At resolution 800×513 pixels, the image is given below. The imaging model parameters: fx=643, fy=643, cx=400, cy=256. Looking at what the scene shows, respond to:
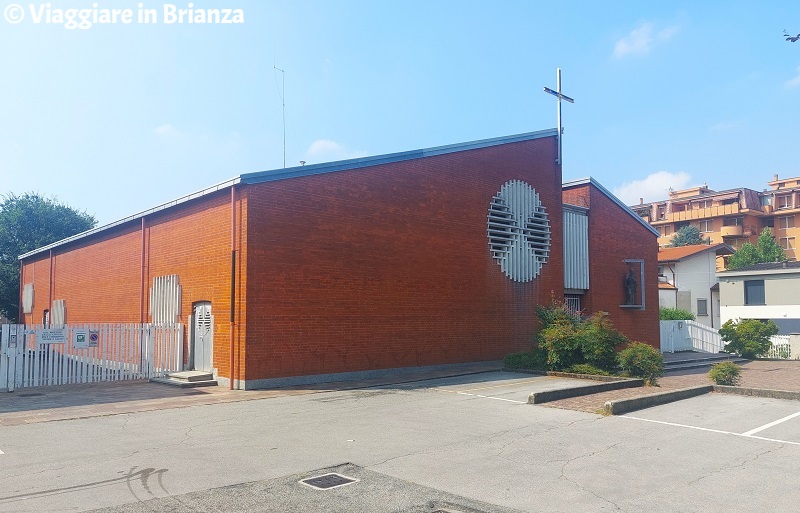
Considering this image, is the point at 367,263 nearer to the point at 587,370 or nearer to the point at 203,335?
the point at 203,335

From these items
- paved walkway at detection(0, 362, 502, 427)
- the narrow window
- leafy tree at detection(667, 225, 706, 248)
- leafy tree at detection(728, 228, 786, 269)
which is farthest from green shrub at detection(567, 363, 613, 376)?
leafy tree at detection(667, 225, 706, 248)

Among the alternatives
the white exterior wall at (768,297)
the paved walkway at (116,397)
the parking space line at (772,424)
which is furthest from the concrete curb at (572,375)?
the white exterior wall at (768,297)

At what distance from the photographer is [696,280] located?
1938 inches

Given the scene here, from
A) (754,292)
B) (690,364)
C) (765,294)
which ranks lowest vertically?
(690,364)

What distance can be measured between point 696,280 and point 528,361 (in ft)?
115

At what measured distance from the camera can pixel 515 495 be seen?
670 centimetres

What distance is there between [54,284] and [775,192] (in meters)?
74.6

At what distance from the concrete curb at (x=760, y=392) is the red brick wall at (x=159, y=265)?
1175 cm

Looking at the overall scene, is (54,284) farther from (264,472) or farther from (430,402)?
(264,472)

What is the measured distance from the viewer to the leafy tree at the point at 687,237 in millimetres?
72331

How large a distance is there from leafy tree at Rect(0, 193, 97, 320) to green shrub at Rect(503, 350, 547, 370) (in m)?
32.5

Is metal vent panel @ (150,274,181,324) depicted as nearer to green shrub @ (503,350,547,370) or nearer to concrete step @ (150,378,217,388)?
concrete step @ (150,378,217,388)

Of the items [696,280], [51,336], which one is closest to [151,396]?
[51,336]

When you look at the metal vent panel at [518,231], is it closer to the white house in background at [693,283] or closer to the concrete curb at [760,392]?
the concrete curb at [760,392]
